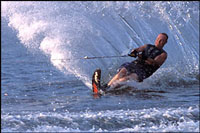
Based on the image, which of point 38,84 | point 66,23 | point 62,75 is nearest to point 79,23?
point 66,23

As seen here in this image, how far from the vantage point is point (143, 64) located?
27.4 ft

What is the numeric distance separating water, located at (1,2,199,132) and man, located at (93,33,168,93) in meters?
0.16

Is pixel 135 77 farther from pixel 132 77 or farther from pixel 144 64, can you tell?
pixel 144 64

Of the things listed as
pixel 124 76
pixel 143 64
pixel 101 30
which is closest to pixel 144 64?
pixel 143 64

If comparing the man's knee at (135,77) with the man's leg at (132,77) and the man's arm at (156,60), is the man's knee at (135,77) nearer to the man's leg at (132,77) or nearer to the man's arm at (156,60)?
the man's leg at (132,77)

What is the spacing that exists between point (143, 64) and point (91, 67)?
169 centimetres

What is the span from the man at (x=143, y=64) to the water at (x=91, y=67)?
160 millimetres

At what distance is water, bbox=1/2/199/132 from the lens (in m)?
5.90

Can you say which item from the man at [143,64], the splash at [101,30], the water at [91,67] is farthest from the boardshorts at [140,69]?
the splash at [101,30]

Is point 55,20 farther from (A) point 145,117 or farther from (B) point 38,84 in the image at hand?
(A) point 145,117

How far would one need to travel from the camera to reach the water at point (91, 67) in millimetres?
5898

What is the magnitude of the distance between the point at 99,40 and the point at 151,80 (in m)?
2.69

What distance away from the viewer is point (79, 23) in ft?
37.6

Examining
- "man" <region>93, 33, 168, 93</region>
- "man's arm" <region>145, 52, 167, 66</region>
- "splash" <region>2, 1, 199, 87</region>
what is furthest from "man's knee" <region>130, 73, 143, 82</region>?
"splash" <region>2, 1, 199, 87</region>
